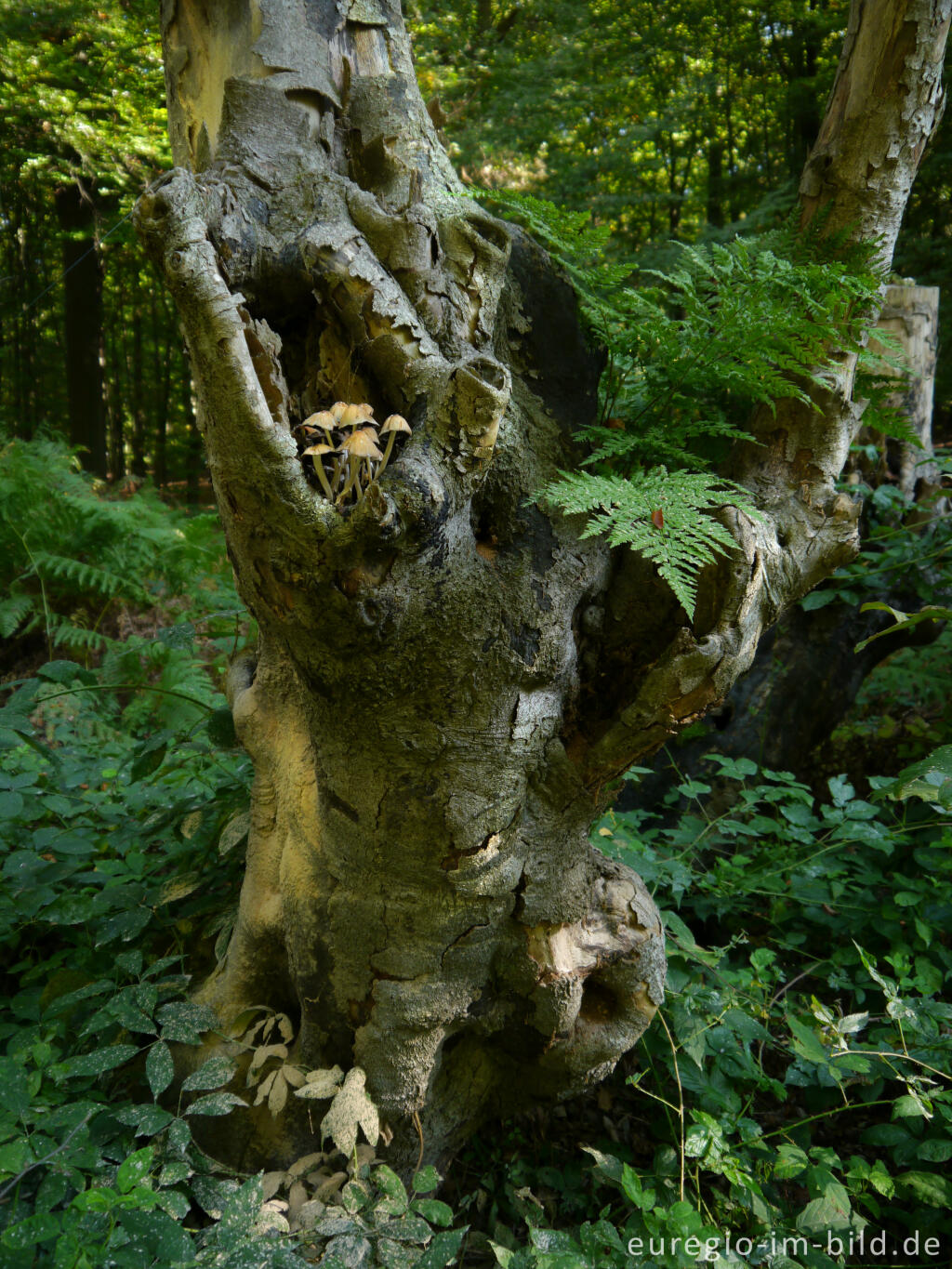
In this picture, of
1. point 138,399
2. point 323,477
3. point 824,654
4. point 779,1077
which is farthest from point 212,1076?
point 138,399

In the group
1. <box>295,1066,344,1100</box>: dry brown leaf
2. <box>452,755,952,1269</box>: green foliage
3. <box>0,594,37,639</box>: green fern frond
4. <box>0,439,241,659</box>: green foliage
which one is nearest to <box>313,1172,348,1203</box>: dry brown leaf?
<box>295,1066,344,1100</box>: dry brown leaf

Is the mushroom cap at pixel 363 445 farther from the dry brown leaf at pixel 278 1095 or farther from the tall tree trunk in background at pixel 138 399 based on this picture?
the tall tree trunk in background at pixel 138 399

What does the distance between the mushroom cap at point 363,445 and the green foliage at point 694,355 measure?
1.46 ft

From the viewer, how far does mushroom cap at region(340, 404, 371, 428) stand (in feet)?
4.70

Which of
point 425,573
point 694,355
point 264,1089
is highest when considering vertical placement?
point 694,355

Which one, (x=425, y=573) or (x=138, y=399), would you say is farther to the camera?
(x=138, y=399)

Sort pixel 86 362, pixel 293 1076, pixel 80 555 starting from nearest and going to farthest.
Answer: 1. pixel 293 1076
2. pixel 80 555
3. pixel 86 362

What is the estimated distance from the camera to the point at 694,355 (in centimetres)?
203

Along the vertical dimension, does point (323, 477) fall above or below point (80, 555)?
above

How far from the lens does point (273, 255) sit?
1759 millimetres

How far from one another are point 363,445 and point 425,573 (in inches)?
14.4

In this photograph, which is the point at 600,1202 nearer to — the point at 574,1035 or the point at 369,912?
the point at 574,1035

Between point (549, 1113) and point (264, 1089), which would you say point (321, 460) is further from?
point (549, 1113)

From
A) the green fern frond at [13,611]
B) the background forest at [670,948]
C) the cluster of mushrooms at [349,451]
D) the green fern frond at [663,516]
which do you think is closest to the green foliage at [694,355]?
the green fern frond at [663,516]
